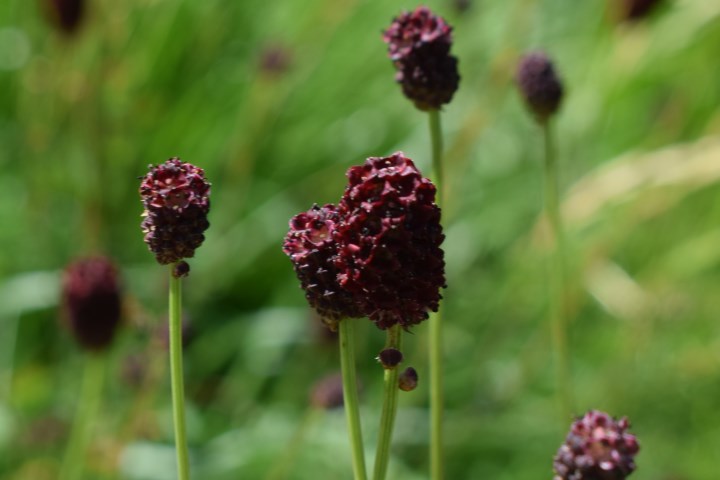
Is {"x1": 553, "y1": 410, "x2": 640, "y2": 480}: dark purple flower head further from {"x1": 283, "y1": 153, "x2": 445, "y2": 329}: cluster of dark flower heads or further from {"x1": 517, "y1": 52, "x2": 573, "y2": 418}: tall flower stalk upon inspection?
{"x1": 517, "y1": 52, "x2": 573, "y2": 418}: tall flower stalk

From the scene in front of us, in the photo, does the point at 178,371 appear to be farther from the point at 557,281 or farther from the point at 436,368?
the point at 557,281

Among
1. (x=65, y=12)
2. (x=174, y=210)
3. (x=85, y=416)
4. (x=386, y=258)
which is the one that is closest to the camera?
(x=386, y=258)

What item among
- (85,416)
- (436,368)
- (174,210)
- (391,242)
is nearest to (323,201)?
(85,416)

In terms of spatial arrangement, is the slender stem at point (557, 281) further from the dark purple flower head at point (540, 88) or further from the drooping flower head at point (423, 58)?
the drooping flower head at point (423, 58)

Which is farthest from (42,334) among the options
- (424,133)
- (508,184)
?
(508,184)

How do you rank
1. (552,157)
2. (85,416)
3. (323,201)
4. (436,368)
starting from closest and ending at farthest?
(436,368)
(552,157)
(85,416)
(323,201)

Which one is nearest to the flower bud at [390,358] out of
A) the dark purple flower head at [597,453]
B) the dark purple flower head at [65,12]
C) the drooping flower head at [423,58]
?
the dark purple flower head at [597,453]

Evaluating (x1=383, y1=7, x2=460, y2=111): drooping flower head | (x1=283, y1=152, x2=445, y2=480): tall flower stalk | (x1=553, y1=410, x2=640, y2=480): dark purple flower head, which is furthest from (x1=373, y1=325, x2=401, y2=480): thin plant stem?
(x1=383, y1=7, x2=460, y2=111): drooping flower head
